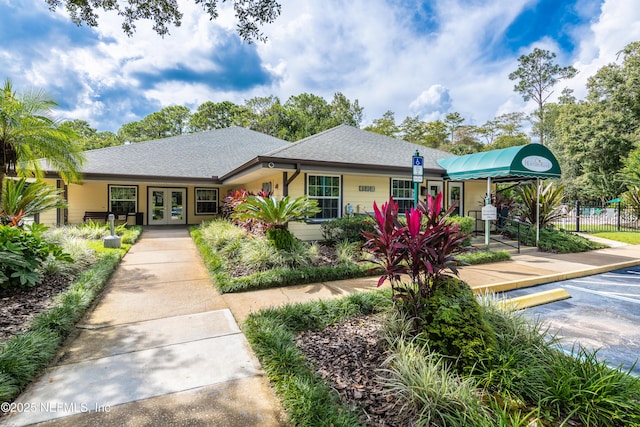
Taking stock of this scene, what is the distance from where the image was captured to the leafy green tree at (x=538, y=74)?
113 feet

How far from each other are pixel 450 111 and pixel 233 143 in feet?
100

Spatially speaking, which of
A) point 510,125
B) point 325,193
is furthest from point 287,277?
point 510,125

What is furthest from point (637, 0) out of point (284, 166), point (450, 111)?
point (450, 111)

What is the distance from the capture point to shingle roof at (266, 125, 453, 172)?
31.3 feet

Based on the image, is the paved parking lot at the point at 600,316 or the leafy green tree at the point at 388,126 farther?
the leafy green tree at the point at 388,126

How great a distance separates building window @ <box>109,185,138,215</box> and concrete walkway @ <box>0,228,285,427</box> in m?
13.0

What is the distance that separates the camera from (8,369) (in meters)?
2.54

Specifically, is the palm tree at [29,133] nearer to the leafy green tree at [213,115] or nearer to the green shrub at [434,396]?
the green shrub at [434,396]

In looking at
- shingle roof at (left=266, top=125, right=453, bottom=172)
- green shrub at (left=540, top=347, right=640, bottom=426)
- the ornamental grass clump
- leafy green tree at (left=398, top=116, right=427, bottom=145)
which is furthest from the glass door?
leafy green tree at (left=398, top=116, right=427, bottom=145)

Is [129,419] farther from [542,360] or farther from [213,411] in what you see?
[542,360]

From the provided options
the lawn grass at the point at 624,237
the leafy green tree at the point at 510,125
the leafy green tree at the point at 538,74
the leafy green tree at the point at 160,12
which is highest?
the leafy green tree at the point at 538,74

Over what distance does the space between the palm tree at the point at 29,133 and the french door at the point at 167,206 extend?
25.8ft

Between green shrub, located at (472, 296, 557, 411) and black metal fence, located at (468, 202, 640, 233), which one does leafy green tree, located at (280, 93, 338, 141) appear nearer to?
black metal fence, located at (468, 202, 640, 233)

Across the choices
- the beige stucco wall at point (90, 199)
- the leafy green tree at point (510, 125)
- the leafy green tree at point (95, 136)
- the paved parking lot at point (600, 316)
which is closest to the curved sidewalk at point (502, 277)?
the paved parking lot at point (600, 316)
